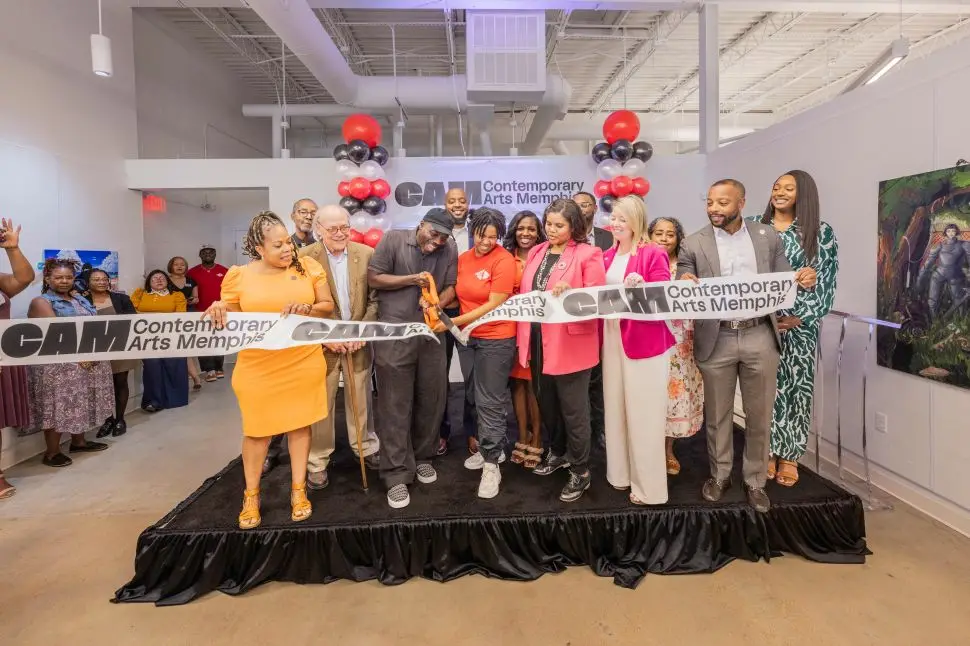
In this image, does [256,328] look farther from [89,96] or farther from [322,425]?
[89,96]

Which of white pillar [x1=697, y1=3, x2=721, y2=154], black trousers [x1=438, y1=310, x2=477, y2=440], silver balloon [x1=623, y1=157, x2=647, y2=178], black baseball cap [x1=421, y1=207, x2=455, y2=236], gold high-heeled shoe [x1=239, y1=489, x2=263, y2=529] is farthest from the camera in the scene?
white pillar [x1=697, y1=3, x2=721, y2=154]

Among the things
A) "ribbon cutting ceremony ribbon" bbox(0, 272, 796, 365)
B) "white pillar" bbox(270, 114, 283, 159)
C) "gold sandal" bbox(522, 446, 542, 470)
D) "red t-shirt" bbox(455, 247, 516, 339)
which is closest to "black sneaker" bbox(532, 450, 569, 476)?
"gold sandal" bbox(522, 446, 542, 470)

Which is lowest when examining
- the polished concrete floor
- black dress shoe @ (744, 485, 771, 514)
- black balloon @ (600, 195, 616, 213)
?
the polished concrete floor

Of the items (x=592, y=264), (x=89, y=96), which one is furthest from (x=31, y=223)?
(x=592, y=264)

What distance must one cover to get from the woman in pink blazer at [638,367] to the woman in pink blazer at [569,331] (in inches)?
4.3

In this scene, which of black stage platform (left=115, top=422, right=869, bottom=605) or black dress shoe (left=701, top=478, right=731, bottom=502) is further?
black dress shoe (left=701, top=478, right=731, bottom=502)

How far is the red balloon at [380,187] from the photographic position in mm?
5719

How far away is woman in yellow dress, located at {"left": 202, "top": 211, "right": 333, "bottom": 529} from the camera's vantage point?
7.57 feet

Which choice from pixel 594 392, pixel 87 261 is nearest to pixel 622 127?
pixel 594 392

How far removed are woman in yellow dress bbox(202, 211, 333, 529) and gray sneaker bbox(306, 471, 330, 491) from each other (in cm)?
33

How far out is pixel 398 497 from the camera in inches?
Answer: 102

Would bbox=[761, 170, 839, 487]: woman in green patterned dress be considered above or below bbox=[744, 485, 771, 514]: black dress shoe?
above

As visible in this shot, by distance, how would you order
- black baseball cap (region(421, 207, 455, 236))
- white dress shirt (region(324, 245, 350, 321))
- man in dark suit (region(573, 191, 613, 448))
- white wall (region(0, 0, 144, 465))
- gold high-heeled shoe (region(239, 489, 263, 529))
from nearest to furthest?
gold high-heeled shoe (region(239, 489, 263, 529)) → black baseball cap (region(421, 207, 455, 236)) → white dress shirt (region(324, 245, 350, 321)) → man in dark suit (region(573, 191, 613, 448)) → white wall (region(0, 0, 144, 465))

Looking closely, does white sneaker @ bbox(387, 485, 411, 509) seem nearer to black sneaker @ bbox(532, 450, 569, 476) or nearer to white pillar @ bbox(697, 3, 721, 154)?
black sneaker @ bbox(532, 450, 569, 476)
